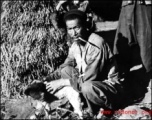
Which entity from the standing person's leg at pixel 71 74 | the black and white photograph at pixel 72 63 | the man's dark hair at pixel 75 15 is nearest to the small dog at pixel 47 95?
the black and white photograph at pixel 72 63

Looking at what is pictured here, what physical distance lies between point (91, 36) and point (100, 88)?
0.58 m

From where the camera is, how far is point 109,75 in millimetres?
2611

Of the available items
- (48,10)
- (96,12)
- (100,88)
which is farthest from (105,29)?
(100,88)

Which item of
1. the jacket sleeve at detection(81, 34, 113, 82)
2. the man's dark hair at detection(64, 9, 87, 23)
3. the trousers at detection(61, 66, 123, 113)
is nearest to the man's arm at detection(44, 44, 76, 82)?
the trousers at detection(61, 66, 123, 113)

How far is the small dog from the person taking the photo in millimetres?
2529

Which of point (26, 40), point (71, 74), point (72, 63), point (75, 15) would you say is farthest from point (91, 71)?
point (26, 40)

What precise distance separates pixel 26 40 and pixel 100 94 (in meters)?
1.25

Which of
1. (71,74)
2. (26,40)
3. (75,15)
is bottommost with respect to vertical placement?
(71,74)

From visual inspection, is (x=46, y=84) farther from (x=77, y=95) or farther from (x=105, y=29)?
(x=105, y=29)

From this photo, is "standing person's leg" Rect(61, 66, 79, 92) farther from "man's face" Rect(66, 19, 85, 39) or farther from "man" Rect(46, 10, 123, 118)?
"man's face" Rect(66, 19, 85, 39)

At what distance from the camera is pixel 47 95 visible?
278cm

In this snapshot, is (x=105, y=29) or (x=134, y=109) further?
(x=105, y=29)

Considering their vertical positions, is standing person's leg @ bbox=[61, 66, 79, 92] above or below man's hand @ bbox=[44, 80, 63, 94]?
above

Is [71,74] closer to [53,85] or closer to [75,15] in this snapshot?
[53,85]
